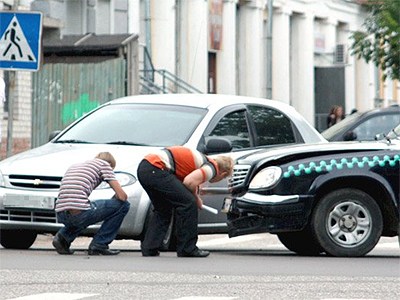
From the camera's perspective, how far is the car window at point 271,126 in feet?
60.0

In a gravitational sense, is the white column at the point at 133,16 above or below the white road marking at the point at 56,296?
above

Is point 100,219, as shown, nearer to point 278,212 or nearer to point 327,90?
point 278,212

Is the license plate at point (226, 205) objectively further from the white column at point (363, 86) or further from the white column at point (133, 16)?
the white column at point (363, 86)

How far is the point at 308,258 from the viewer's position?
1628cm

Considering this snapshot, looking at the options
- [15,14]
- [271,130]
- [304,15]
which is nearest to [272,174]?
[271,130]

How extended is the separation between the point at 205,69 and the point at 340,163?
3324cm

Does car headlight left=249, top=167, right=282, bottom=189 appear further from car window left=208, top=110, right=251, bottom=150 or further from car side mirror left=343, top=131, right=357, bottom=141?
car side mirror left=343, top=131, right=357, bottom=141

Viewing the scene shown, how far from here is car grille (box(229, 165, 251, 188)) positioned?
1639cm

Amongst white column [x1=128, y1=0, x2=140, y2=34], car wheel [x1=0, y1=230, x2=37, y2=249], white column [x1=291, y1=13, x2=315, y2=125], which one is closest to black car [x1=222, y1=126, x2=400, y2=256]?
car wheel [x1=0, y1=230, x2=37, y2=249]

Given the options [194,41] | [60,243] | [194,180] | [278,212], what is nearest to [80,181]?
[60,243]

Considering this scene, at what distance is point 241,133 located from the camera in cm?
1808

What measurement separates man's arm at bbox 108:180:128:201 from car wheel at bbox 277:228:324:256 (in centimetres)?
170

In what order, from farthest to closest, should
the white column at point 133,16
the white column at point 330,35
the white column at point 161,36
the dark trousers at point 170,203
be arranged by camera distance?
the white column at point 330,35, the white column at point 161,36, the white column at point 133,16, the dark trousers at point 170,203

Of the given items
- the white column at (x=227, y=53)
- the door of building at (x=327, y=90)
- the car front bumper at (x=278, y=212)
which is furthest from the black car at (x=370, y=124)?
the door of building at (x=327, y=90)
